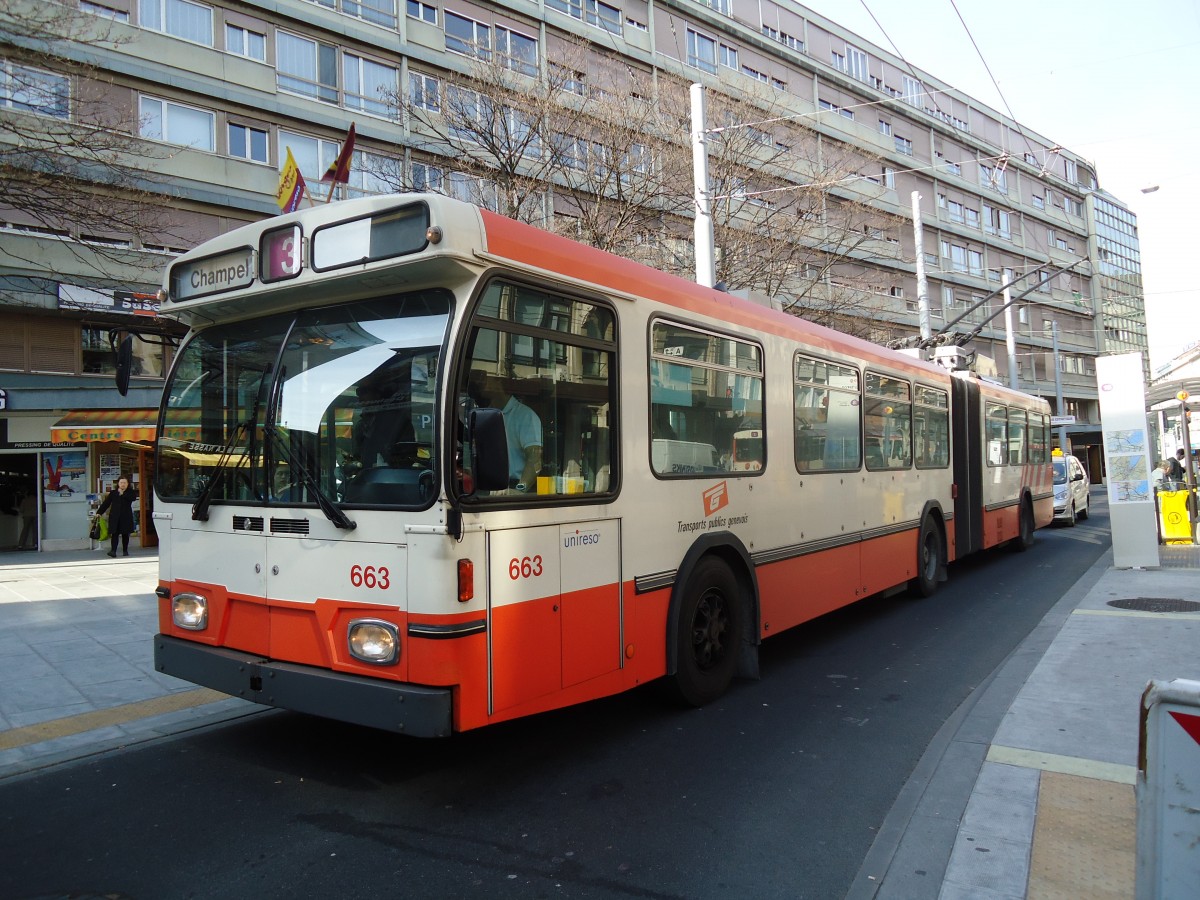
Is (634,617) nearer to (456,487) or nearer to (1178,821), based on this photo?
(456,487)

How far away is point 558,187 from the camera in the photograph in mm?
16859

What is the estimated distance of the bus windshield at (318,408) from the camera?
4098 mm

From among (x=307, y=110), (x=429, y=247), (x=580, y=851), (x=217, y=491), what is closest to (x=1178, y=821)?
(x=580, y=851)

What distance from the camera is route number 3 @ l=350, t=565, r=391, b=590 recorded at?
405 centimetres

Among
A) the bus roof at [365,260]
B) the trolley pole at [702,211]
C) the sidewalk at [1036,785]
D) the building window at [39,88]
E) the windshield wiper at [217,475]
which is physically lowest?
the sidewalk at [1036,785]

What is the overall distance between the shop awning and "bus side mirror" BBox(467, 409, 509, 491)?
56.8 ft

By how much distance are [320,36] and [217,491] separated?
Result: 22397mm

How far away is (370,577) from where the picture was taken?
4.11 metres

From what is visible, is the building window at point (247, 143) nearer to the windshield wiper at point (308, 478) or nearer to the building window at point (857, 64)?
the windshield wiper at point (308, 478)

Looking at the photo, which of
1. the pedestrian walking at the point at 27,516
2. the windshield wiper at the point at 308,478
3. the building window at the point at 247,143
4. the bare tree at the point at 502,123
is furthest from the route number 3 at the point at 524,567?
the building window at the point at 247,143

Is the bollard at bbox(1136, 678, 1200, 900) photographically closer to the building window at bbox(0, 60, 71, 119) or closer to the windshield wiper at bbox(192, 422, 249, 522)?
the windshield wiper at bbox(192, 422, 249, 522)

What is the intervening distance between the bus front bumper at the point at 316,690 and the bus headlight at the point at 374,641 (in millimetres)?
108

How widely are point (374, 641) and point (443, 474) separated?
2.99 ft

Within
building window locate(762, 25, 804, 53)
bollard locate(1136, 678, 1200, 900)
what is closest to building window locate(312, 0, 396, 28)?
building window locate(762, 25, 804, 53)
